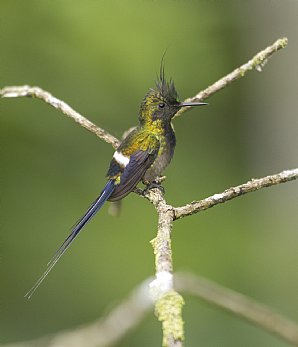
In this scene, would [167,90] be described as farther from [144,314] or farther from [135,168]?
[144,314]

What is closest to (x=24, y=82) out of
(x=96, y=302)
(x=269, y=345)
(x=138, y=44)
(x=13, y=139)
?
(x=13, y=139)

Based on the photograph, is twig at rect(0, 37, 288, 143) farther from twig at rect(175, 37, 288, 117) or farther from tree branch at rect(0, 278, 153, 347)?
tree branch at rect(0, 278, 153, 347)

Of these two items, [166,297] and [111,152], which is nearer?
[166,297]

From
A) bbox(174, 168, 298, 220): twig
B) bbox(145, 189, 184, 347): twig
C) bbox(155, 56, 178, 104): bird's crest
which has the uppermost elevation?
bbox(155, 56, 178, 104): bird's crest

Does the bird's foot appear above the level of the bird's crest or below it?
below

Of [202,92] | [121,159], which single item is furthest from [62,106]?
[202,92]

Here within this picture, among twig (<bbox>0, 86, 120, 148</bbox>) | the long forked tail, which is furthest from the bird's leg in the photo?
twig (<bbox>0, 86, 120, 148</bbox>)

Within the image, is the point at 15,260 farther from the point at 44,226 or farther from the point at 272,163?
the point at 272,163
